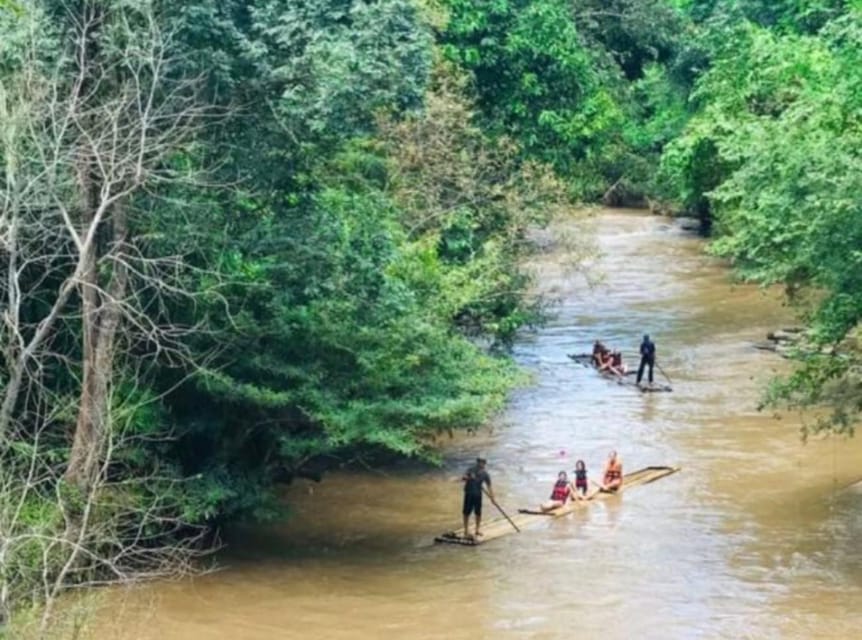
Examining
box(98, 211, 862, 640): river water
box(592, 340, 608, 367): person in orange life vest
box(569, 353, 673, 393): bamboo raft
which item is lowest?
box(98, 211, 862, 640): river water

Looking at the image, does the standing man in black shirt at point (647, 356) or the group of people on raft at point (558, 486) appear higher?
the standing man in black shirt at point (647, 356)

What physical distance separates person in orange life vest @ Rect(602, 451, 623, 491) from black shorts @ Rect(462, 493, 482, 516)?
9.96ft

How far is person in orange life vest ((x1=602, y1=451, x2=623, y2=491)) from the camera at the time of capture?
75.0 ft

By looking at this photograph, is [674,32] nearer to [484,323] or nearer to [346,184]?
[484,323]

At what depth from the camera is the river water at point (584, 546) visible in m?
17.4

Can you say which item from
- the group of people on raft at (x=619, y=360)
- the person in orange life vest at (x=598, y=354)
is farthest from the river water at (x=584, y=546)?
the group of people on raft at (x=619, y=360)

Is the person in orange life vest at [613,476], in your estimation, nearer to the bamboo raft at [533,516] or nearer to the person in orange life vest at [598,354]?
the bamboo raft at [533,516]

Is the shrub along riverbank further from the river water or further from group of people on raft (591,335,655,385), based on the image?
group of people on raft (591,335,655,385)

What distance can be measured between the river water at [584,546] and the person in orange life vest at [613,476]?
13.1 inches

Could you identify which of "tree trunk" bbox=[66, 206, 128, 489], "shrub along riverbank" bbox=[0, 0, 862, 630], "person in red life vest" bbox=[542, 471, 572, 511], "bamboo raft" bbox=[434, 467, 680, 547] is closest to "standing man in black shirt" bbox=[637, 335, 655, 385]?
"bamboo raft" bbox=[434, 467, 680, 547]

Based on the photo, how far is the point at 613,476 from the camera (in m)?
23.0

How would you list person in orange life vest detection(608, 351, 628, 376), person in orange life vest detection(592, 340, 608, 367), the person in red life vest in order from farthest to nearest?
person in orange life vest detection(592, 340, 608, 367) < person in orange life vest detection(608, 351, 628, 376) < the person in red life vest

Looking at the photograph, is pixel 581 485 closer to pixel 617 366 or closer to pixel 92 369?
pixel 92 369

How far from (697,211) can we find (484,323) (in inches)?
1048
